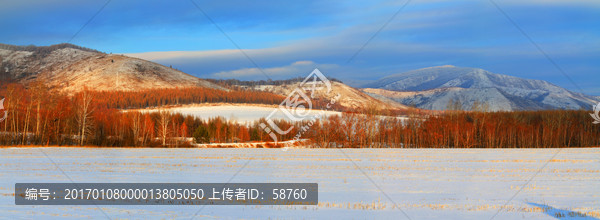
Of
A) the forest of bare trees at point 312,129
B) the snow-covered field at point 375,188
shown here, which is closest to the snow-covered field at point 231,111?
the forest of bare trees at point 312,129

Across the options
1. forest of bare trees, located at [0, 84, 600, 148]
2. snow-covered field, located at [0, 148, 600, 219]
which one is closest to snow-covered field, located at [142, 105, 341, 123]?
forest of bare trees, located at [0, 84, 600, 148]

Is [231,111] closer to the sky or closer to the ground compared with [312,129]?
closer to the sky

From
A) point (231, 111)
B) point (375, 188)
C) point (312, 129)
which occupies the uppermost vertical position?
point (231, 111)

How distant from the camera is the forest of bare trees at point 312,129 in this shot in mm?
65562

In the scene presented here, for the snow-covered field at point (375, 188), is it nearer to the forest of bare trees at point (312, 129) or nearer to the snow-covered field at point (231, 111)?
the forest of bare trees at point (312, 129)

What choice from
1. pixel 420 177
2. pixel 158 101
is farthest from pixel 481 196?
pixel 158 101

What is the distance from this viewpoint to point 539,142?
83.4m

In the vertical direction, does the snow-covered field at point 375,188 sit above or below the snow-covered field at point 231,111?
below

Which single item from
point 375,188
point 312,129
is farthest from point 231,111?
point 375,188

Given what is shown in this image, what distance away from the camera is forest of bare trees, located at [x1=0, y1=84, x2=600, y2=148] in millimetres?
65562

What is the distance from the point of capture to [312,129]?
7938 cm

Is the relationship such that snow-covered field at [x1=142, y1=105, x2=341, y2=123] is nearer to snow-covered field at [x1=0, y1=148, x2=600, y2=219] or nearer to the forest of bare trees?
the forest of bare trees

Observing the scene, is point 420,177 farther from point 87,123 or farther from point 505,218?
point 87,123

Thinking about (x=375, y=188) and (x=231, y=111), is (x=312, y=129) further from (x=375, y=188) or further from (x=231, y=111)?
(x=231, y=111)
